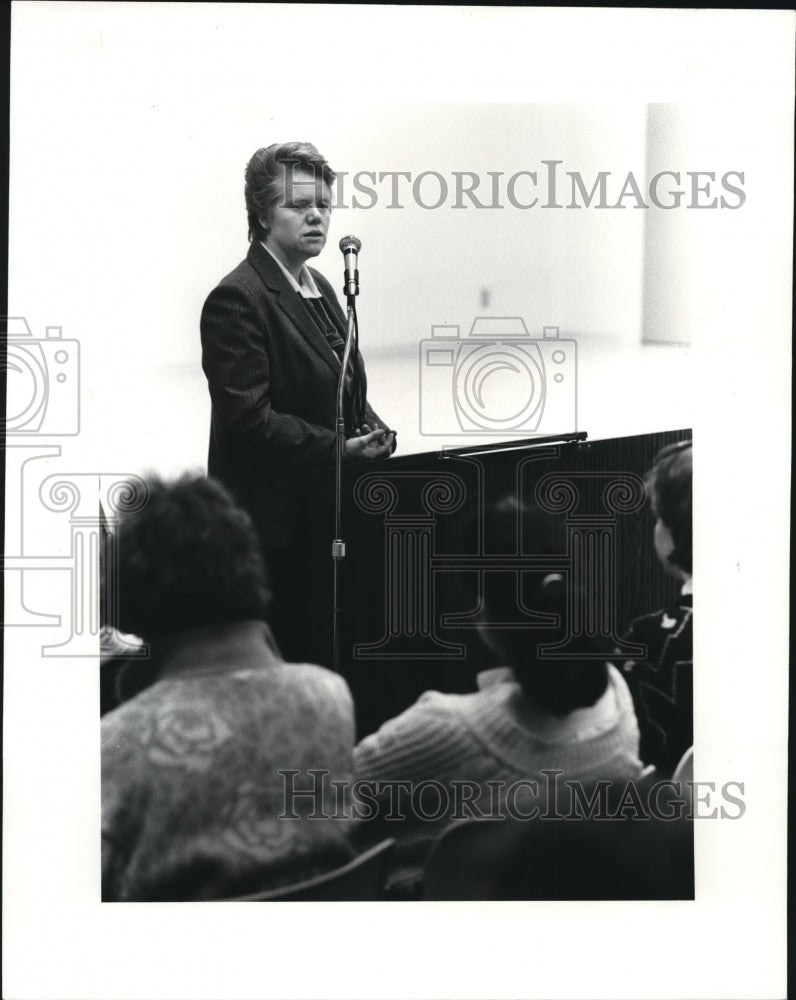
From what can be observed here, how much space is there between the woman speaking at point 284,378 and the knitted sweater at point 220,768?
106mm

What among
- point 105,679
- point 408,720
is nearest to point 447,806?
point 408,720

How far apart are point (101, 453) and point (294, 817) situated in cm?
94

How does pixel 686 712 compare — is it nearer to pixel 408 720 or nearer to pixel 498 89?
pixel 408 720

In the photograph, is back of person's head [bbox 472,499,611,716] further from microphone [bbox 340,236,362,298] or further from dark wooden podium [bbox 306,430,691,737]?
microphone [bbox 340,236,362,298]

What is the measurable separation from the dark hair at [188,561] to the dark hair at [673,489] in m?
0.93

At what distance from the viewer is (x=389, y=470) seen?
2.44m

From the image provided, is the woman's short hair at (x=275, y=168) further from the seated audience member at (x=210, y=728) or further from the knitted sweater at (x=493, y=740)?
the knitted sweater at (x=493, y=740)

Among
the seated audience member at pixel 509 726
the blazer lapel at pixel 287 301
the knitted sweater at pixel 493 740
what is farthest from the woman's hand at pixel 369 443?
the knitted sweater at pixel 493 740

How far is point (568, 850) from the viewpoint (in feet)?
8.06

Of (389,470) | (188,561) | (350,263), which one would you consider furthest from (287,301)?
(188,561)

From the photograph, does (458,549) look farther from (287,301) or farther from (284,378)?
(287,301)

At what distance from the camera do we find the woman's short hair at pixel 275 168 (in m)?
2.44

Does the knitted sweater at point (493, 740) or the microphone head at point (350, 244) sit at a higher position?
the microphone head at point (350, 244)

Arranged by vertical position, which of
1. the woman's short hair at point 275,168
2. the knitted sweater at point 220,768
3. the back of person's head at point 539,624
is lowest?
the knitted sweater at point 220,768
